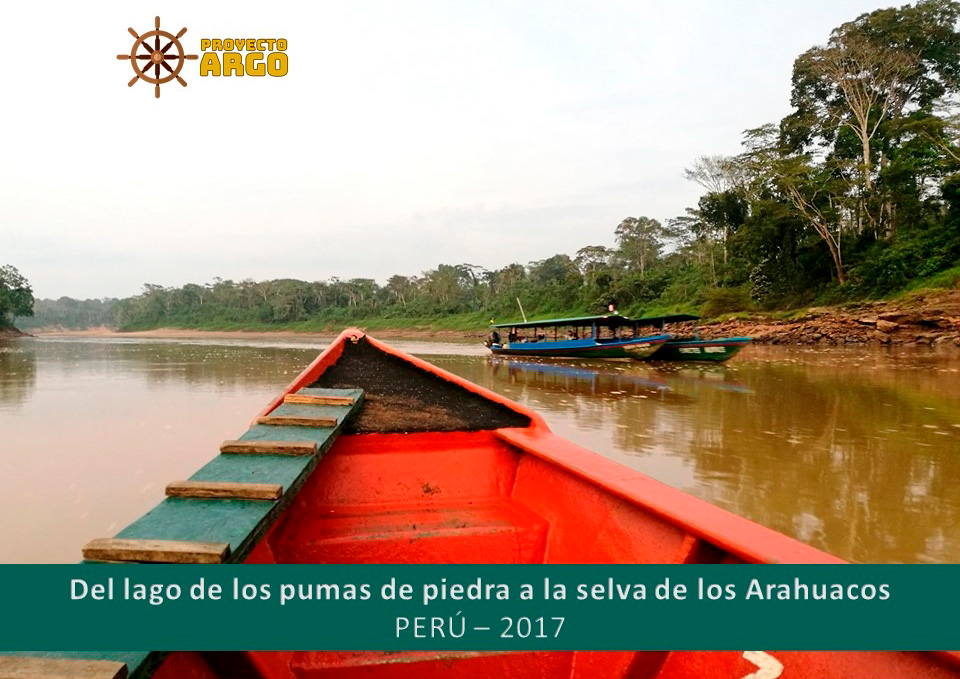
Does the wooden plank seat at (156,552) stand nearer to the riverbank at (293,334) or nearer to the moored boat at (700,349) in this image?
the moored boat at (700,349)

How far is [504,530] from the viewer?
247 cm

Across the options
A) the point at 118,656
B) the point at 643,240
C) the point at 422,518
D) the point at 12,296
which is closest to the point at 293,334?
the point at 12,296

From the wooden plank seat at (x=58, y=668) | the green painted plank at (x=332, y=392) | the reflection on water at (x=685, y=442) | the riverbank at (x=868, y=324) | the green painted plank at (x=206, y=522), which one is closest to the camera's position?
the wooden plank seat at (x=58, y=668)

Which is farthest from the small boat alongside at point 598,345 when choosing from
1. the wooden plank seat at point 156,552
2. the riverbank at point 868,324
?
the wooden plank seat at point 156,552

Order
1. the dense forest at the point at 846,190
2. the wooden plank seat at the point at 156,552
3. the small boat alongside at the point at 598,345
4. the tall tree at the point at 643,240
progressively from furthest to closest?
the tall tree at the point at 643,240 → the dense forest at the point at 846,190 → the small boat alongside at the point at 598,345 → the wooden plank seat at the point at 156,552

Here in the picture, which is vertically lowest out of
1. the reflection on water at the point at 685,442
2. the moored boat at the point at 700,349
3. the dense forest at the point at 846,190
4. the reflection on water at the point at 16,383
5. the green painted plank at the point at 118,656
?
the reflection on water at the point at 685,442

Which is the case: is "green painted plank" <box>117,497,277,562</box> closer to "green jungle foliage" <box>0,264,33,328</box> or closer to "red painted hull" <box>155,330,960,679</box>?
"red painted hull" <box>155,330,960,679</box>

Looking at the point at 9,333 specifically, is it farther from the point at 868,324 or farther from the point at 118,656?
the point at 868,324

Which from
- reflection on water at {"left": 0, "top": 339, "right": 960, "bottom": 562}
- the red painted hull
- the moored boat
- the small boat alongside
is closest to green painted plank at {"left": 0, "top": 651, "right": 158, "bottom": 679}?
the red painted hull

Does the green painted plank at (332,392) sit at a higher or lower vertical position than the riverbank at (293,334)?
higher

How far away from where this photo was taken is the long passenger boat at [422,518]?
1.32m

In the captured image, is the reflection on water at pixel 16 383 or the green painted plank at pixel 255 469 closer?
the green painted plank at pixel 255 469

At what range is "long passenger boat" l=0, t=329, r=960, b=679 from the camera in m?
1.32

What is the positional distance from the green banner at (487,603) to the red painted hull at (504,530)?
78 millimetres
